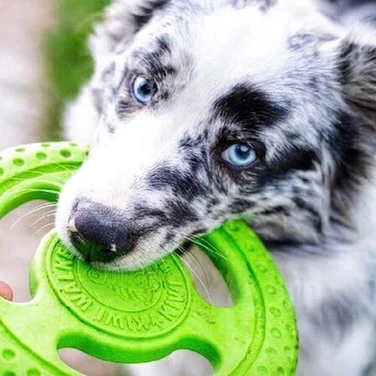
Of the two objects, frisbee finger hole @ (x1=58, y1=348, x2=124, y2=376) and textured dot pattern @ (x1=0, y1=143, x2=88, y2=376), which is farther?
frisbee finger hole @ (x1=58, y1=348, x2=124, y2=376)

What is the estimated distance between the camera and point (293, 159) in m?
2.34

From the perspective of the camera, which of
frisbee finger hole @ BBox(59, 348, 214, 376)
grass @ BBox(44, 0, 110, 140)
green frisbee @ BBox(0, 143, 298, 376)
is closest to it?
green frisbee @ BBox(0, 143, 298, 376)

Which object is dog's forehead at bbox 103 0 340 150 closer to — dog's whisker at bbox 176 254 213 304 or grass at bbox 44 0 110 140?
dog's whisker at bbox 176 254 213 304

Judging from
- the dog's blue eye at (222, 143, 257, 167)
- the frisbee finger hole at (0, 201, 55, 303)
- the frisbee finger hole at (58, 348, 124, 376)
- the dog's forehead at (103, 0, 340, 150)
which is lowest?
the frisbee finger hole at (58, 348, 124, 376)

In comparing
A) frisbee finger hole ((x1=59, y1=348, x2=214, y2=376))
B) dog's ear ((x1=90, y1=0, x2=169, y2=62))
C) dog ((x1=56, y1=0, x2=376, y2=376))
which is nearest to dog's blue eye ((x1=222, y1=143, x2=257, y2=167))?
dog ((x1=56, y1=0, x2=376, y2=376))

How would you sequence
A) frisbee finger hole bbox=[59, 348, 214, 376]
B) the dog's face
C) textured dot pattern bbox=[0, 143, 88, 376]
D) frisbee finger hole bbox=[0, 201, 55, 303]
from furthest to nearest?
frisbee finger hole bbox=[0, 201, 55, 303]
frisbee finger hole bbox=[59, 348, 214, 376]
textured dot pattern bbox=[0, 143, 88, 376]
the dog's face

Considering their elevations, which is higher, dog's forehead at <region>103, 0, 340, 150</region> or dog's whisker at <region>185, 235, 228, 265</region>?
dog's forehead at <region>103, 0, 340, 150</region>

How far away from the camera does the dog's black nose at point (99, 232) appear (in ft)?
6.56

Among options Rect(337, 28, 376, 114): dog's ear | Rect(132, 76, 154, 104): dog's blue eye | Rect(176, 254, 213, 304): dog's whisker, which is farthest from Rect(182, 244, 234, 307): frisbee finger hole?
Rect(337, 28, 376, 114): dog's ear

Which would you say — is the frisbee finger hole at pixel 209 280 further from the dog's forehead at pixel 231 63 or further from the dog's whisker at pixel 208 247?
the dog's forehead at pixel 231 63

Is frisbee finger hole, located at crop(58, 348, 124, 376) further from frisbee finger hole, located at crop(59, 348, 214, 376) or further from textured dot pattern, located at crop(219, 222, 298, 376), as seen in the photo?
textured dot pattern, located at crop(219, 222, 298, 376)

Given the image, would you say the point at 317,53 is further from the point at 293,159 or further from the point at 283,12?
→ the point at 293,159

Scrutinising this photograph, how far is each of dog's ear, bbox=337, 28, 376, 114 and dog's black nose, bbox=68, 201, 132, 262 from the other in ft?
2.50

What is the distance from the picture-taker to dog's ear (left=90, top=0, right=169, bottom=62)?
2.56 m
